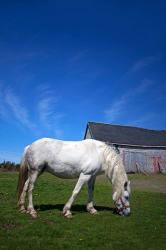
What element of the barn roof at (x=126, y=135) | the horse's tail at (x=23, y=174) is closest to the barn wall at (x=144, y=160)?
the barn roof at (x=126, y=135)

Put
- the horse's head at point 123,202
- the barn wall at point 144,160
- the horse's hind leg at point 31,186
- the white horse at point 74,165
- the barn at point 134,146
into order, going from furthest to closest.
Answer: the barn at point 134,146
the barn wall at point 144,160
the white horse at point 74,165
the horse's head at point 123,202
the horse's hind leg at point 31,186

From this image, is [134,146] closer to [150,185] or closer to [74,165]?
[150,185]

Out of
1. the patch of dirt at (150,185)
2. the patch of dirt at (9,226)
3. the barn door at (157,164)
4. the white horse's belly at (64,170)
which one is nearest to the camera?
the patch of dirt at (9,226)

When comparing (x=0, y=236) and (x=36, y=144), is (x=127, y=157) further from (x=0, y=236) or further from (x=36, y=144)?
(x=0, y=236)

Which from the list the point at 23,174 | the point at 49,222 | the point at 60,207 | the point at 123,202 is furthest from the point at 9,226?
the point at 123,202

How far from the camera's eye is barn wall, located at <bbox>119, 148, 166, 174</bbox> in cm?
4175

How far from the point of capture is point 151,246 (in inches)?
287

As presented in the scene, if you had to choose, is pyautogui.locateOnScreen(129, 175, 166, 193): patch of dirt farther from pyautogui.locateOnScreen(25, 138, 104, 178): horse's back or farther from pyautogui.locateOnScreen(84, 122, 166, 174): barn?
pyautogui.locateOnScreen(84, 122, 166, 174): barn

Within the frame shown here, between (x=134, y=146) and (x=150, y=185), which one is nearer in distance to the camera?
(x=150, y=185)

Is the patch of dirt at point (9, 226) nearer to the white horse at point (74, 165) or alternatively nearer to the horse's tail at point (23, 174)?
the white horse at point (74, 165)

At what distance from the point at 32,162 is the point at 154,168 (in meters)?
34.9

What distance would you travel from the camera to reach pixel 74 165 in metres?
10.7

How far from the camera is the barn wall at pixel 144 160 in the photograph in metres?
41.8

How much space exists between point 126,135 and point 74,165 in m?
35.2
